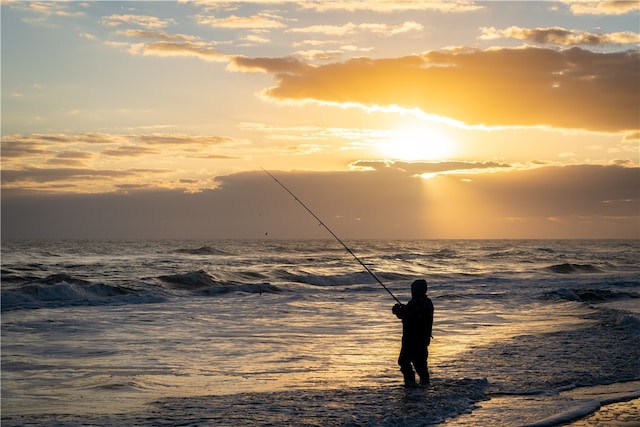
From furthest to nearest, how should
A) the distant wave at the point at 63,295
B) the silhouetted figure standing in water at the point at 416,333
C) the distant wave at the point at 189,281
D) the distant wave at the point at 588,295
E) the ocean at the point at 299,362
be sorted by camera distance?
1. the distant wave at the point at 189,281
2. the distant wave at the point at 588,295
3. the distant wave at the point at 63,295
4. the silhouetted figure standing in water at the point at 416,333
5. the ocean at the point at 299,362

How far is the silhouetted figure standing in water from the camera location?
29.3 feet

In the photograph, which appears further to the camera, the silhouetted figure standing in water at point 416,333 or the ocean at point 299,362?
the silhouetted figure standing in water at point 416,333

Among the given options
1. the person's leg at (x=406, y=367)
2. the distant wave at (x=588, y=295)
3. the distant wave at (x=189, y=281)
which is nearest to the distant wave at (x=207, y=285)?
the distant wave at (x=189, y=281)

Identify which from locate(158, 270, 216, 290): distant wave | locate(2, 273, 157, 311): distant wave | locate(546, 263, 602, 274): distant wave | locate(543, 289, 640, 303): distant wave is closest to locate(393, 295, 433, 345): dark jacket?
locate(2, 273, 157, 311): distant wave

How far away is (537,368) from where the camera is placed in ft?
34.4

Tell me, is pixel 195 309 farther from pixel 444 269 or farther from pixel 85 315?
pixel 444 269

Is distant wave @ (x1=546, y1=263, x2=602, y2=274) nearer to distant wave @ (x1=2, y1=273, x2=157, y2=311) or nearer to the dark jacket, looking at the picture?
distant wave @ (x1=2, y1=273, x2=157, y2=311)

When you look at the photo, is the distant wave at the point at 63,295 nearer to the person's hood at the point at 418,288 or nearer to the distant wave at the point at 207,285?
the distant wave at the point at 207,285

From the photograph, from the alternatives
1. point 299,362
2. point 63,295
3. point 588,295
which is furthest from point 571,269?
point 299,362

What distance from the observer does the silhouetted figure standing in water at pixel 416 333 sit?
8.92m

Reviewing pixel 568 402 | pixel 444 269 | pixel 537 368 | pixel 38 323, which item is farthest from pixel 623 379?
pixel 444 269

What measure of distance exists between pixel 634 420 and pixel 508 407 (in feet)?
4.38

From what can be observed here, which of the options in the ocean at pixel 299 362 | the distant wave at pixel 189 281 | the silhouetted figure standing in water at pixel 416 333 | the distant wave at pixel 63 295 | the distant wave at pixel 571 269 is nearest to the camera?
the ocean at pixel 299 362

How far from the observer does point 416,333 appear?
8930mm
